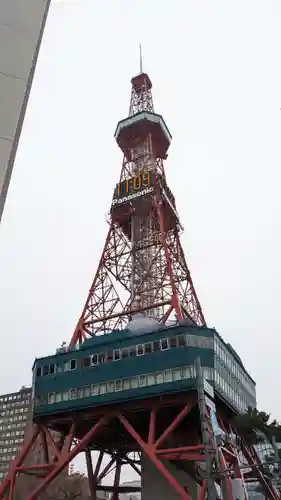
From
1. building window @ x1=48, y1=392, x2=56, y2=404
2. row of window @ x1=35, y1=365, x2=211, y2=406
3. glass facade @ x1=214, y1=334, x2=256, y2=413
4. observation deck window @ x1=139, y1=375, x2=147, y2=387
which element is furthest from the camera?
building window @ x1=48, y1=392, x2=56, y2=404

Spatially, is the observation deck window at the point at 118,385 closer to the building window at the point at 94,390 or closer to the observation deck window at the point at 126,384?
the observation deck window at the point at 126,384

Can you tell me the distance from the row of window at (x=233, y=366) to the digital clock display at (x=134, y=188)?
26.0 metres

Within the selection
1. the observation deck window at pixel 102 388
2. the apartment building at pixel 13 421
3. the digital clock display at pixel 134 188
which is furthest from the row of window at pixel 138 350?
the apartment building at pixel 13 421

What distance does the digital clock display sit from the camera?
70312 millimetres

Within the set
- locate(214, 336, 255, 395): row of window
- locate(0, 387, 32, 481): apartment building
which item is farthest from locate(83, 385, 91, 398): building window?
locate(0, 387, 32, 481): apartment building

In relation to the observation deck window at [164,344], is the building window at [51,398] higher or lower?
lower

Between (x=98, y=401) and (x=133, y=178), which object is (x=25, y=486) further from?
(x=133, y=178)

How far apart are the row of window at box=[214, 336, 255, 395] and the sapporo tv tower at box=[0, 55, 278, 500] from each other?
126mm

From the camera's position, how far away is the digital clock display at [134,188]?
70312mm

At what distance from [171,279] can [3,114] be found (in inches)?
2114

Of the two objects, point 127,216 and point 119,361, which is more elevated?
point 127,216

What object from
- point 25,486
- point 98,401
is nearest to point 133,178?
point 98,401

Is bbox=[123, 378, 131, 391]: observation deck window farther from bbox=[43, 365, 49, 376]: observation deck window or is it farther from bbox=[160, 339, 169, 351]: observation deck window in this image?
bbox=[43, 365, 49, 376]: observation deck window

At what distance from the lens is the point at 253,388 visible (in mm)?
65250
